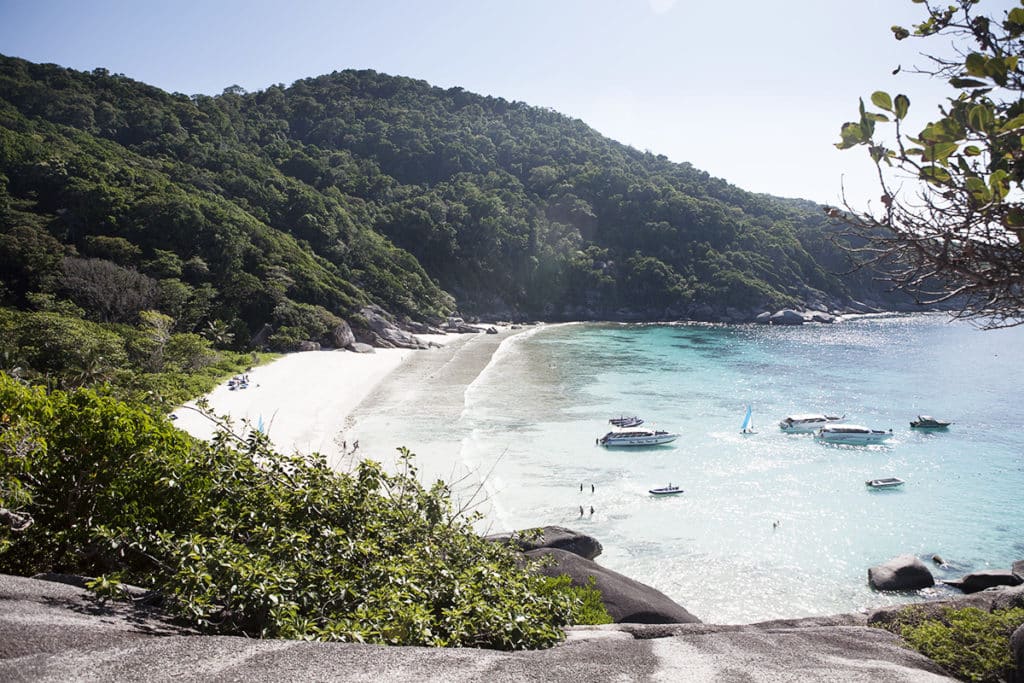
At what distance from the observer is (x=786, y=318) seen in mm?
97375

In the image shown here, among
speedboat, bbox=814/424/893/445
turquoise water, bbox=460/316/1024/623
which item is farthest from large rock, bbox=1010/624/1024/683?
speedboat, bbox=814/424/893/445

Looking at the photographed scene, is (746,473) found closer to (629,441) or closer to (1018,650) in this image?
(629,441)

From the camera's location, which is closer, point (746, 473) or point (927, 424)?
point (746, 473)

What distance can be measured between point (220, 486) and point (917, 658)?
8342 millimetres

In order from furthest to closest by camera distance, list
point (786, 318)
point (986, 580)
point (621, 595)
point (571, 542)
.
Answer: point (786, 318), point (571, 542), point (986, 580), point (621, 595)

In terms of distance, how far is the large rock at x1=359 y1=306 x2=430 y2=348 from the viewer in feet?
197

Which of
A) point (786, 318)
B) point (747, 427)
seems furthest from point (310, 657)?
point (786, 318)

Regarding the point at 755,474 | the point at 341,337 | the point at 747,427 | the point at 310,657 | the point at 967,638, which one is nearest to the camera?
the point at 310,657

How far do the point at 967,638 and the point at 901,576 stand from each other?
36.0 ft

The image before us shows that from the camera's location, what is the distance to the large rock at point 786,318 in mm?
97250

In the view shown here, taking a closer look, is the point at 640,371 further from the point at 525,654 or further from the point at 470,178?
the point at 470,178

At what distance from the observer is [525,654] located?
4.39 metres

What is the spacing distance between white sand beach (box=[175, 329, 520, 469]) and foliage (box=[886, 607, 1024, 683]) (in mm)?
13685

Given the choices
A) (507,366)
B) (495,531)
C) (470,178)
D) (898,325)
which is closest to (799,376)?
(507,366)
